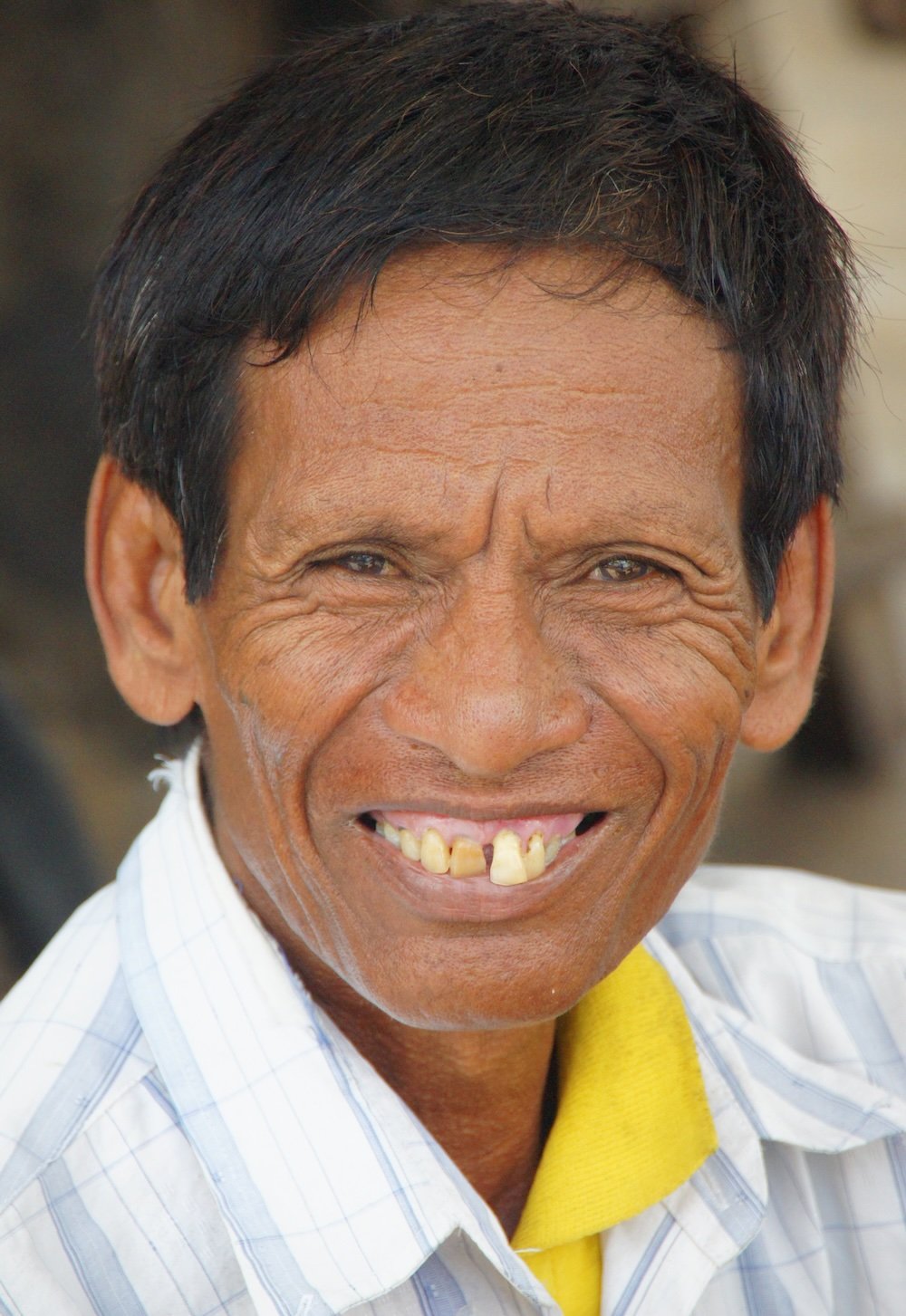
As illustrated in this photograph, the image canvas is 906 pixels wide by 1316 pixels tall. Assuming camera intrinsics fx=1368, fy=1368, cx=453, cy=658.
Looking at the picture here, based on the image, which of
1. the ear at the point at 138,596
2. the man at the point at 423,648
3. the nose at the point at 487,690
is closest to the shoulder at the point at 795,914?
the man at the point at 423,648

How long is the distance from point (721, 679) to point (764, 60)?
2924 millimetres

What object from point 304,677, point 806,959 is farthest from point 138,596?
point 806,959

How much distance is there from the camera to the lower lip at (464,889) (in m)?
1.60

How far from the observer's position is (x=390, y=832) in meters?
1.64

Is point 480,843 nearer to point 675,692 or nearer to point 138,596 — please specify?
point 675,692

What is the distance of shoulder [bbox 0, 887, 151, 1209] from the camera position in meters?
1.57

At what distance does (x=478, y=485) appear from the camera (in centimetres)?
154

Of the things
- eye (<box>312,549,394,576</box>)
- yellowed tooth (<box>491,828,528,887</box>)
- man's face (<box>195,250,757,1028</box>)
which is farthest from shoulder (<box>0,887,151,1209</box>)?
eye (<box>312,549,394,576</box>)

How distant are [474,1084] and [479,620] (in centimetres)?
72

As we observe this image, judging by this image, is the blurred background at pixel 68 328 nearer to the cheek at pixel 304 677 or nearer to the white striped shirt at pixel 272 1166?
the white striped shirt at pixel 272 1166

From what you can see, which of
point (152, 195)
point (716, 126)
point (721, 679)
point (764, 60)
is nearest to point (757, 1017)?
point (721, 679)

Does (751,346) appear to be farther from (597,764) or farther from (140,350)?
(140,350)

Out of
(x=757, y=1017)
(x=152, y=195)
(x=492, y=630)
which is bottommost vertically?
(x=757, y=1017)

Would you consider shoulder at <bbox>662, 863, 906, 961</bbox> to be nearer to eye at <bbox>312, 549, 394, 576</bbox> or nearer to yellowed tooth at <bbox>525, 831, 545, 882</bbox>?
yellowed tooth at <bbox>525, 831, 545, 882</bbox>
